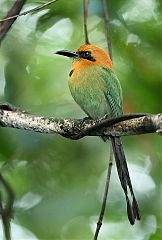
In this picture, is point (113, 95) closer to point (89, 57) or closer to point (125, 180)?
point (89, 57)

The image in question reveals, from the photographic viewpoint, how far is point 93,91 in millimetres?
3484

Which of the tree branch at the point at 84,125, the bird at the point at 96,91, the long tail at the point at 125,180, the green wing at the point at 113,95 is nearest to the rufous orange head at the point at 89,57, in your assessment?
the bird at the point at 96,91

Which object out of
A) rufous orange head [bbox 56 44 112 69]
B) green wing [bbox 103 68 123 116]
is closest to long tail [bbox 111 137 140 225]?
green wing [bbox 103 68 123 116]

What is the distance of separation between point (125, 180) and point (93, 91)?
70 cm

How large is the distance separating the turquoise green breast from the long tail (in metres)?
0.37

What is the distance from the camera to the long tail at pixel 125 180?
9.34 feet

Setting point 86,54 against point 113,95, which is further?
point 86,54

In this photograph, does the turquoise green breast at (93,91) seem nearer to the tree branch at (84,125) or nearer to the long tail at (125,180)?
the long tail at (125,180)

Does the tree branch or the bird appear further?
the bird

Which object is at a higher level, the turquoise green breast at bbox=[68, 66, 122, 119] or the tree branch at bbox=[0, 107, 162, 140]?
the tree branch at bbox=[0, 107, 162, 140]

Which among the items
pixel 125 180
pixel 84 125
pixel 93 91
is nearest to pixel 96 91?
pixel 93 91

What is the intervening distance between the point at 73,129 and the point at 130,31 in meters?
1.59

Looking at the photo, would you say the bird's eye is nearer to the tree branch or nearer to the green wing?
the green wing

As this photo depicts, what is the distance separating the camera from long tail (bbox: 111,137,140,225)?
285 centimetres
